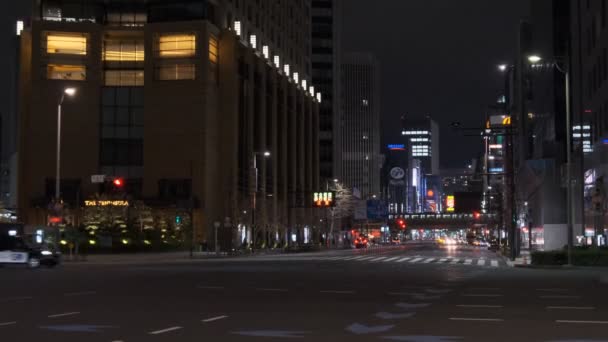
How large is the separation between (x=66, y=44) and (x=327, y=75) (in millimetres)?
83060

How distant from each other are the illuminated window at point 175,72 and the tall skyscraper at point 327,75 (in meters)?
73.3

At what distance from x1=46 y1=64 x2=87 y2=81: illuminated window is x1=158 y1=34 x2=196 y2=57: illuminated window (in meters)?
8.51

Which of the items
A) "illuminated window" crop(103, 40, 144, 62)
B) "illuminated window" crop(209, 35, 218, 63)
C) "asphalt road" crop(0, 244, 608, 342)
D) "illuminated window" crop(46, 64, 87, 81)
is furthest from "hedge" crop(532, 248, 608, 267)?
"illuminated window" crop(46, 64, 87, 81)

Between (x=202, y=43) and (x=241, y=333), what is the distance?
74.0 meters

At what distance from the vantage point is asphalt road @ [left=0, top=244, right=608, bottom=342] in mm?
14844

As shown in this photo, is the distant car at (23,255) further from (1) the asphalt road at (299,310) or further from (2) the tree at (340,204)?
(2) the tree at (340,204)

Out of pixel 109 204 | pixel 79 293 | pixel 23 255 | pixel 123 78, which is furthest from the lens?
pixel 123 78

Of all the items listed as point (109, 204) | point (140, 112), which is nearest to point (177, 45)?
point (140, 112)

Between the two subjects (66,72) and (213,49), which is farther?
(213,49)

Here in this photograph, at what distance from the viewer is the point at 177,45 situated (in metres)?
87.1

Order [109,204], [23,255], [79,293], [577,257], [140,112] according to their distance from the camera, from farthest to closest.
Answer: [140,112]
[109,204]
[577,257]
[23,255]
[79,293]

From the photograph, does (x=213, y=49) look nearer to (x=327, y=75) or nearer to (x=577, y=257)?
(x=577, y=257)

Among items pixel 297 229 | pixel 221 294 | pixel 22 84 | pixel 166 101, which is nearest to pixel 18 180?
pixel 22 84

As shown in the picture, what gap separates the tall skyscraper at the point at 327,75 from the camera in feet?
526
